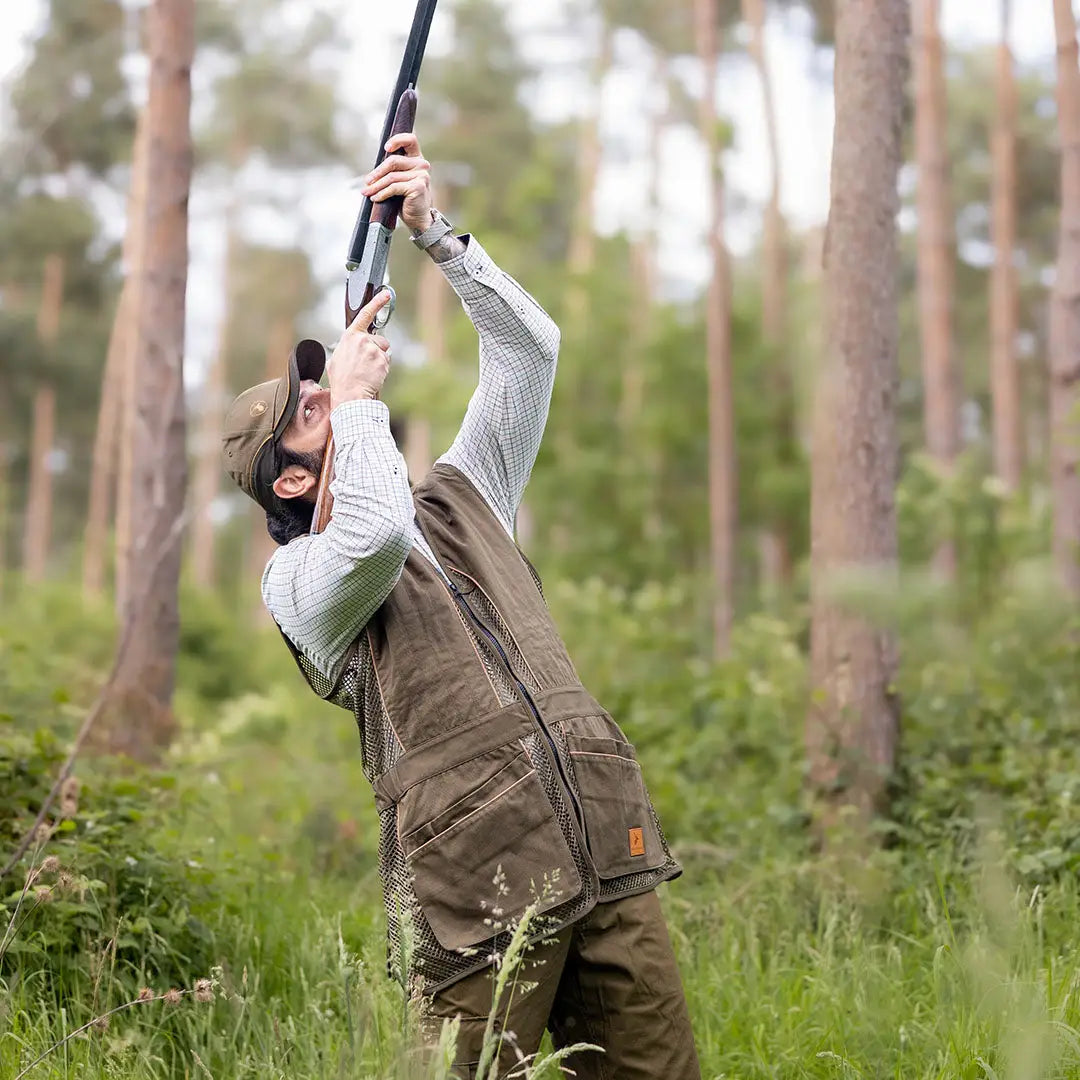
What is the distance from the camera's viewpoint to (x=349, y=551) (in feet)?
8.92

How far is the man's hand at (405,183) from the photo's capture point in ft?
10.4

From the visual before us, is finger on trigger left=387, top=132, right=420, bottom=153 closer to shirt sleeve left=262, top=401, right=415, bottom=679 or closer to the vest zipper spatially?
shirt sleeve left=262, top=401, right=415, bottom=679

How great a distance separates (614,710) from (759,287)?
1466cm

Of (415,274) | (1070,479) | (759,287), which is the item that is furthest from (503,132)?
(1070,479)

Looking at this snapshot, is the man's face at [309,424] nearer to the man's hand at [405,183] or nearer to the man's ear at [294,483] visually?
the man's ear at [294,483]

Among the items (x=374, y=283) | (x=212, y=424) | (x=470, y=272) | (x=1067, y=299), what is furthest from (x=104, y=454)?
(x=470, y=272)

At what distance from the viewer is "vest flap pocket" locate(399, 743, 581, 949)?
8.99 ft

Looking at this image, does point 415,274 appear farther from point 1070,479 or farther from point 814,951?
point 814,951

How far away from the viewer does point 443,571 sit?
9.83ft

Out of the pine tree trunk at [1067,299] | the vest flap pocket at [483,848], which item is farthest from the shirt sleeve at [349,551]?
the pine tree trunk at [1067,299]

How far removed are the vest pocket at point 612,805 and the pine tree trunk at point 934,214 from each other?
13.1 m

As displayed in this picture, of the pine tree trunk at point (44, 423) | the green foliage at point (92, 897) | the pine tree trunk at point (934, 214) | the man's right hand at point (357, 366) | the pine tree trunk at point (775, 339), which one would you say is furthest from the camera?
the pine tree trunk at point (44, 423)

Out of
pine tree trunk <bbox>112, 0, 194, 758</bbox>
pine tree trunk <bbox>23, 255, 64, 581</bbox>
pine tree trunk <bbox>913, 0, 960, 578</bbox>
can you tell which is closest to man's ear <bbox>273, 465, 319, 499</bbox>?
pine tree trunk <bbox>112, 0, 194, 758</bbox>

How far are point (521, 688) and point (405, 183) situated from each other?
4.17 ft
